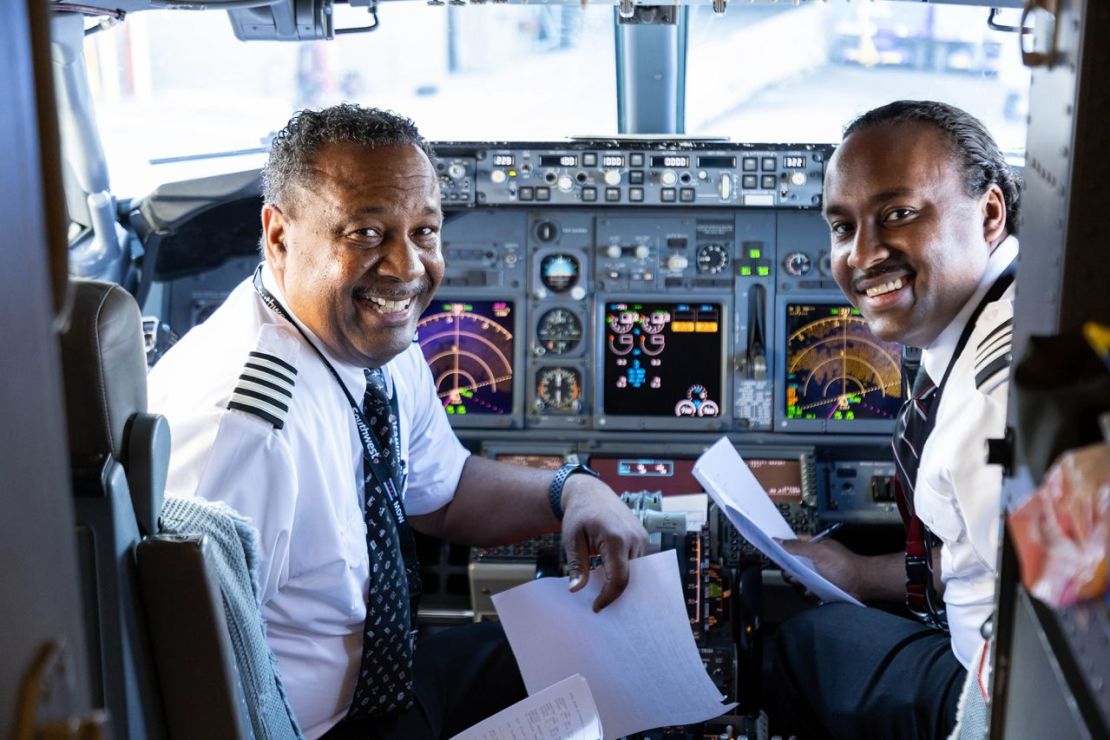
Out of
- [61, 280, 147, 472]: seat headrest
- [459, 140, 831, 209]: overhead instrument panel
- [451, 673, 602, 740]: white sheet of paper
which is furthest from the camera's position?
[459, 140, 831, 209]: overhead instrument panel

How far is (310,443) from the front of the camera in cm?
203

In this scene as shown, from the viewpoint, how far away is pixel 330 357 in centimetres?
225

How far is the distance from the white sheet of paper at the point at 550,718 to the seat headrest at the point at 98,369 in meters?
0.81

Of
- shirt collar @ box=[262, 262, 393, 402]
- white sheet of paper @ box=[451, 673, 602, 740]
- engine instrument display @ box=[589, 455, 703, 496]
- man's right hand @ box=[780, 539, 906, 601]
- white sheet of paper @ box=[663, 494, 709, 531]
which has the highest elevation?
shirt collar @ box=[262, 262, 393, 402]

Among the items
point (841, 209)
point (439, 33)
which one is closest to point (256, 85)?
point (439, 33)

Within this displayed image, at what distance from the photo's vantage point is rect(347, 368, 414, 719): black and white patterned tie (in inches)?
83.5

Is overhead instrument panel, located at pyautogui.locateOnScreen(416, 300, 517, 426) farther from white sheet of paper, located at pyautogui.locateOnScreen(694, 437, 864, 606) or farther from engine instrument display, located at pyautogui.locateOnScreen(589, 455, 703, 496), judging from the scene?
white sheet of paper, located at pyautogui.locateOnScreen(694, 437, 864, 606)

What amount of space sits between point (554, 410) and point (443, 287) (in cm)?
48

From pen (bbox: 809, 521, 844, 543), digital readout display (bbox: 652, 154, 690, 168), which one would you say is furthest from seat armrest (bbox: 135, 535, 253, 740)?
digital readout display (bbox: 652, 154, 690, 168)

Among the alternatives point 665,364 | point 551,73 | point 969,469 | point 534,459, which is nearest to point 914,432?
point 969,469

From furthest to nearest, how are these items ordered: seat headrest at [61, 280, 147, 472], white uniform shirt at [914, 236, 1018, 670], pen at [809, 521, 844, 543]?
pen at [809, 521, 844, 543]
white uniform shirt at [914, 236, 1018, 670]
seat headrest at [61, 280, 147, 472]

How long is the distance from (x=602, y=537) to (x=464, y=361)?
4.52ft

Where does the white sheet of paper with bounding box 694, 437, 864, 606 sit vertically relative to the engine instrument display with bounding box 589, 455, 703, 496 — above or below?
above

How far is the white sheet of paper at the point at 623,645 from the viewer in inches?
85.0
